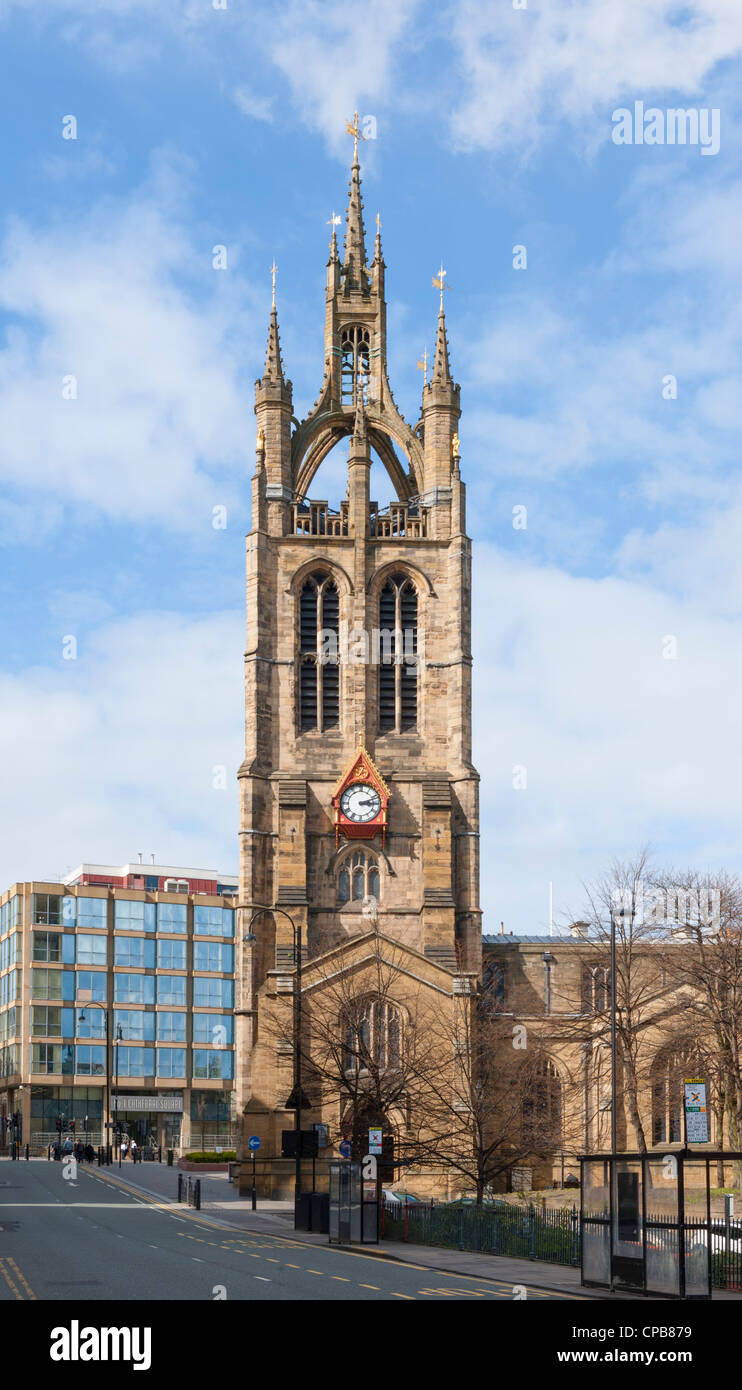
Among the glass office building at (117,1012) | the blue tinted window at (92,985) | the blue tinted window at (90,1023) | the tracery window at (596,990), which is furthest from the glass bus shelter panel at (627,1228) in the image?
the blue tinted window at (92,985)

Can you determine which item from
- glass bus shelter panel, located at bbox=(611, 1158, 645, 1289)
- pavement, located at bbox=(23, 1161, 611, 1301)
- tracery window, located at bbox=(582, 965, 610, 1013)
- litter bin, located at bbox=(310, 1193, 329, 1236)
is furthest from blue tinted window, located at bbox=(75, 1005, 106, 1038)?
glass bus shelter panel, located at bbox=(611, 1158, 645, 1289)

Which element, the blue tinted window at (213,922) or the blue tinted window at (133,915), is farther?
the blue tinted window at (213,922)

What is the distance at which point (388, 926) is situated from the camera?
7144 centimetres

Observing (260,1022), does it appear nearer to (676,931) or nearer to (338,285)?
(676,931)

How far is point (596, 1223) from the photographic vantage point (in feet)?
90.8

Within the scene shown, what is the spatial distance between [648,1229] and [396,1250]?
11828mm

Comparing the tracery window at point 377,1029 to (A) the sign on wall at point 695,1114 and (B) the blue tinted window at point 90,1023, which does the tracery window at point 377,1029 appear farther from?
(B) the blue tinted window at point 90,1023

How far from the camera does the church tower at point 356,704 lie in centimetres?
7112

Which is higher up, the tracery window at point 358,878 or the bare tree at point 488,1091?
the tracery window at point 358,878

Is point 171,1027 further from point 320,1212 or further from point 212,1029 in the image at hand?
point 320,1212

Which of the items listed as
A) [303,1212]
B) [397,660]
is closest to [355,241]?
[397,660]

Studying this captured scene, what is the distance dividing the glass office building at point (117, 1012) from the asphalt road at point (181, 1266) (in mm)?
70629

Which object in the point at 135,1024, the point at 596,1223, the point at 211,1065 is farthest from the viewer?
the point at 211,1065
